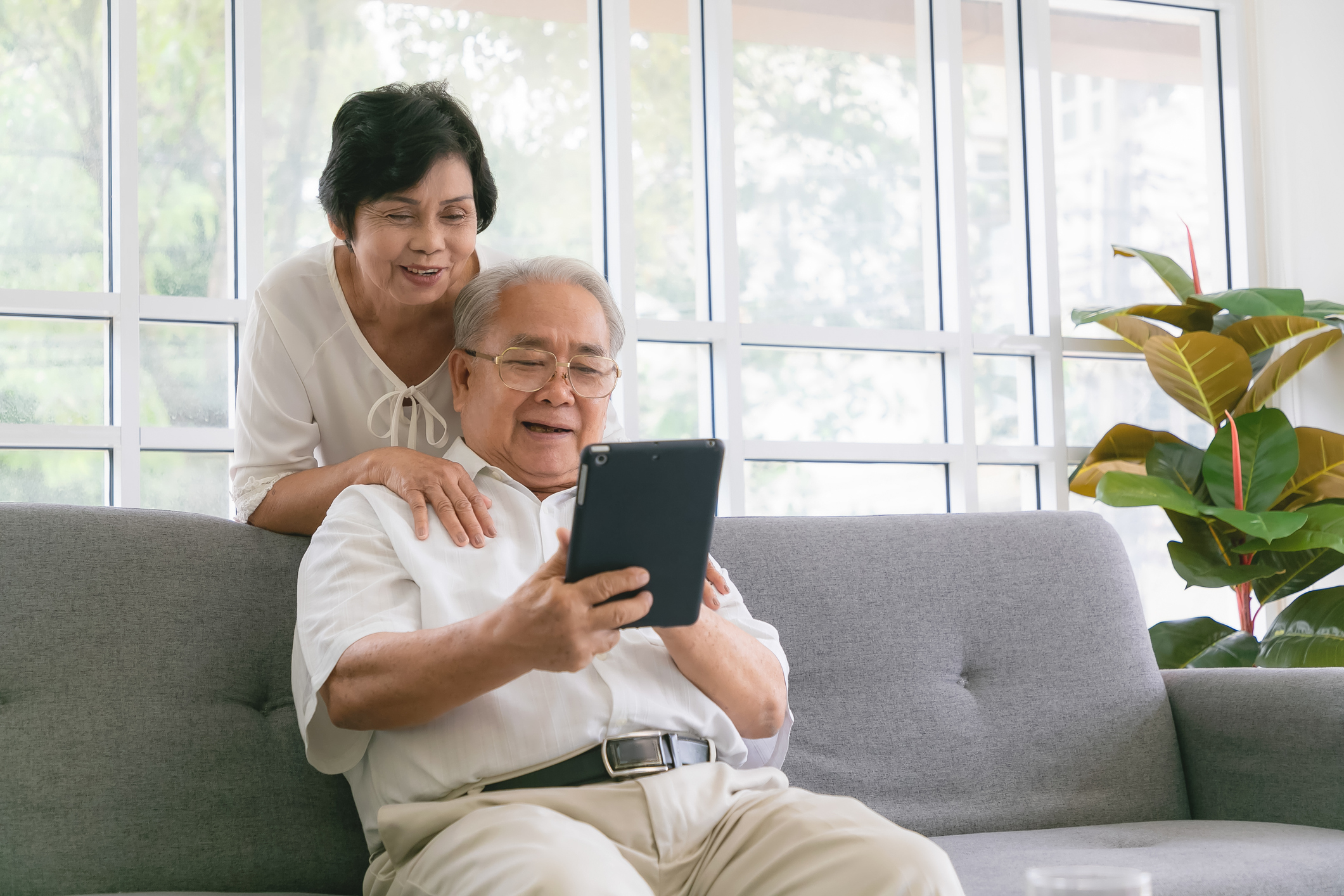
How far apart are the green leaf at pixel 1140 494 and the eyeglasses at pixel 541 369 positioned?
Answer: 188cm

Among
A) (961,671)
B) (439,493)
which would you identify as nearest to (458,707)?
(439,493)

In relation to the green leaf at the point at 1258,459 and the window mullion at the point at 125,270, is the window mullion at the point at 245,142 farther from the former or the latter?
the green leaf at the point at 1258,459

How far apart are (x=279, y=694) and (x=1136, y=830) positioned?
1308 millimetres

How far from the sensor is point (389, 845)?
4.35 ft

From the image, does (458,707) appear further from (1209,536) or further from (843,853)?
(1209,536)

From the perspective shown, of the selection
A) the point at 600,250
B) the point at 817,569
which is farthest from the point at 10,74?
the point at 817,569

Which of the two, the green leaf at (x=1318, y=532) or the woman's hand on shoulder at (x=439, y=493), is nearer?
the woman's hand on shoulder at (x=439, y=493)

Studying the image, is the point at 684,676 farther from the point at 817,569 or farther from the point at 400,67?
the point at 400,67

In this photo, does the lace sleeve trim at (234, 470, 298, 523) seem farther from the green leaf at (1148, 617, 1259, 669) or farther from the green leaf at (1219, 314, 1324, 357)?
the green leaf at (1219, 314, 1324, 357)

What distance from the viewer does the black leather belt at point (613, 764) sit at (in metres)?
1.38

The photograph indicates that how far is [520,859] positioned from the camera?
1160 mm

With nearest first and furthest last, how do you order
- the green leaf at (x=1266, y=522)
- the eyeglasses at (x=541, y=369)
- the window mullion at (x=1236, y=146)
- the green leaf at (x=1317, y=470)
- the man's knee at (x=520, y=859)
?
1. the man's knee at (x=520, y=859)
2. the eyeglasses at (x=541, y=369)
3. the green leaf at (x=1266, y=522)
4. the green leaf at (x=1317, y=470)
5. the window mullion at (x=1236, y=146)

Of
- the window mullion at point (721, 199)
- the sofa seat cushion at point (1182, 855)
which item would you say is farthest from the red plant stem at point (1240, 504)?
the sofa seat cushion at point (1182, 855)

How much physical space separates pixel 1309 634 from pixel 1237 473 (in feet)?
1.49
